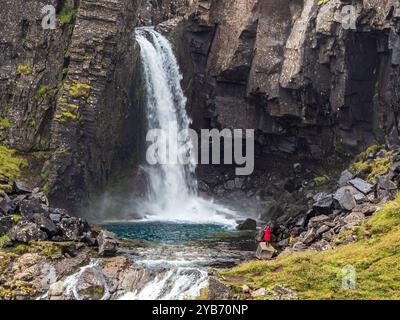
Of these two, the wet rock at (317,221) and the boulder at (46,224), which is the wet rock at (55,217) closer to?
the boulder at (46,224)

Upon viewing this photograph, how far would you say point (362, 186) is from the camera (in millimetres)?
41906

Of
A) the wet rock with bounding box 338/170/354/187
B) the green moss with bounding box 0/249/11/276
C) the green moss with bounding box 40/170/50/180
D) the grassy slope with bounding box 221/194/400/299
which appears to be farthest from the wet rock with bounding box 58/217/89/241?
the wet rock with bounding box 338/170/354/187

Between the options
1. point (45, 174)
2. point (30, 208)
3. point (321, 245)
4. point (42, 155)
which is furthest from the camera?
point (42, 155)

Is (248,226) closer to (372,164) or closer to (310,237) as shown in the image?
(372,164)

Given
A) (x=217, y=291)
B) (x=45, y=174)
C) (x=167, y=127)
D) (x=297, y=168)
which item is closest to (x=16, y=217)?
(x=45, y=174)

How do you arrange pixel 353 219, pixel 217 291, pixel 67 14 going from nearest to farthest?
pixel 217 291 → pixel 353 219 → pixel 67 14

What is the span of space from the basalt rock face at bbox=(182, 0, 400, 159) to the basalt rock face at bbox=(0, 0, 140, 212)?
12150 millimetres

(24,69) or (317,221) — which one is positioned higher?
(24,69)

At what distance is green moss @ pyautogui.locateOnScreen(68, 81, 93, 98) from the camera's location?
5209 centimetres

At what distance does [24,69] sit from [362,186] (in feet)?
107

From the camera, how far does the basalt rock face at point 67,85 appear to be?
5172 centimetres

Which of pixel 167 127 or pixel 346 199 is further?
pixel 167 127

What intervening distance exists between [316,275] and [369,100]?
108 ft

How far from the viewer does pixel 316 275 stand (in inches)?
1081
